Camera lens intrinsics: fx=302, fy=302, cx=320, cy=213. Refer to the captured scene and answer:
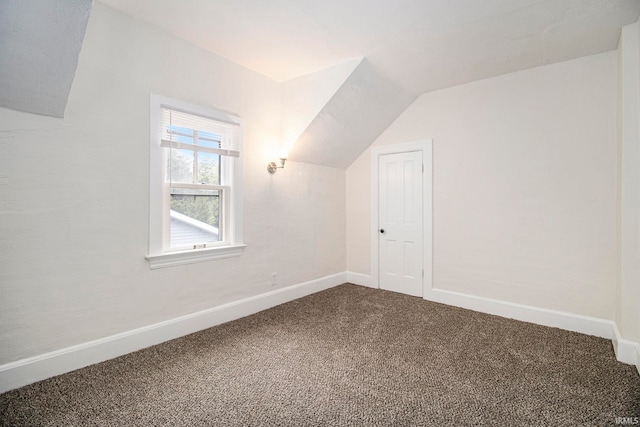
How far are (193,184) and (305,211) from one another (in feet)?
5.32

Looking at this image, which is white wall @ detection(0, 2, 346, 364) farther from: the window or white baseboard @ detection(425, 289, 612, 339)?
white baseboard @ detection(425, 289, 612, 339)

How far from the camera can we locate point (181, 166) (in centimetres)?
287

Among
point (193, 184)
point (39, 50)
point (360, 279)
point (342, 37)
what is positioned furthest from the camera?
point (360, 279)

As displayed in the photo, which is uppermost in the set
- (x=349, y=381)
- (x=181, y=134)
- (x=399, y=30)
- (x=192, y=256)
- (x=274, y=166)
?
(x=399, y=30)

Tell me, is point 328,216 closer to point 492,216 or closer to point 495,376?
point 492,216

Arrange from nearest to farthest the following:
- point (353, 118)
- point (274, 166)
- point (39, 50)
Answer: point (39, 50) → point (274, 166) → point (353, 118)

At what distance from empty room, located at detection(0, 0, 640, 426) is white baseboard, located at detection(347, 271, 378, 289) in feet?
1.38

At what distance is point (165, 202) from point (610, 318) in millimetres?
4248

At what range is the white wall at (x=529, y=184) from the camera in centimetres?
286

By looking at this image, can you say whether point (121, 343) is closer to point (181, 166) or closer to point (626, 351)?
→ point (181, 166)

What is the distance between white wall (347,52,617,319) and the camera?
9.39ft

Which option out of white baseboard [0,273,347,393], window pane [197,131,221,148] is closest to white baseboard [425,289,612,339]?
white baseboard [0,273,347,393]

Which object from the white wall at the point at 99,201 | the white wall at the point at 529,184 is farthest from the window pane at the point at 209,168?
the white wall at the point at 529,184

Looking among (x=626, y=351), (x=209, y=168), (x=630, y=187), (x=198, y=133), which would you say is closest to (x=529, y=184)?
(x=630, y=187)
